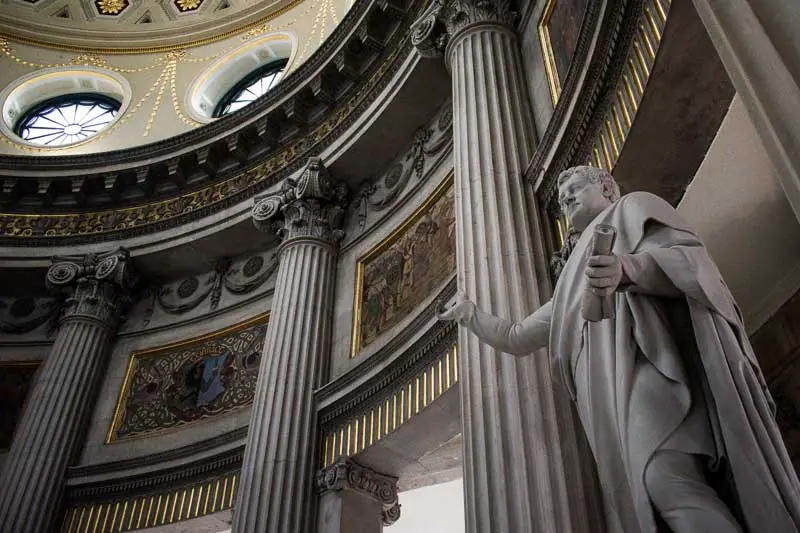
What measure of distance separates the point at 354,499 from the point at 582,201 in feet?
16.9

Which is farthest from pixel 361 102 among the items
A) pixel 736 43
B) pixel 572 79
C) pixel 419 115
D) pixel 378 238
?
pixel 736 43

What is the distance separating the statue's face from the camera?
3.18 metres

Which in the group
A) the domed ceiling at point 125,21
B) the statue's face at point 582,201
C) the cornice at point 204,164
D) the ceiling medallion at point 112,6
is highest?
the ceiling medallion at point 112,6

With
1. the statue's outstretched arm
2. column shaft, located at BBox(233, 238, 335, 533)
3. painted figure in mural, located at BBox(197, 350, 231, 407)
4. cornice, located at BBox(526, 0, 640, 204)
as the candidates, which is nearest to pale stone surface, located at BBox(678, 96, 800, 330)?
cornice, located at BBox(526, 0, 640, 204)

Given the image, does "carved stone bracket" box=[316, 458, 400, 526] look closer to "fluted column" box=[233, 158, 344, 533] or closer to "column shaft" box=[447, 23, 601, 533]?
"fluted column" box=[233, 158, 344, 533]

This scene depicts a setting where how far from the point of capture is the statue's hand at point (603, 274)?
95.5 inches

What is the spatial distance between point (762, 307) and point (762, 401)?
3.48 metres

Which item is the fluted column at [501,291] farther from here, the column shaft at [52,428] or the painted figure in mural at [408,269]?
the column shaft at [52,428]

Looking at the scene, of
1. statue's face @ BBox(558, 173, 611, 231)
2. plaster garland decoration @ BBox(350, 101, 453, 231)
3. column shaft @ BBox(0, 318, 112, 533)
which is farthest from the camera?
column shaft @ BBox(0, 318, 112, 533)

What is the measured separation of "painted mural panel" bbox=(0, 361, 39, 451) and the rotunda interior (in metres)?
0.04

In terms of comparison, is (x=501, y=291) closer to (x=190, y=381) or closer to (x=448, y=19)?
(x=448, y=19)

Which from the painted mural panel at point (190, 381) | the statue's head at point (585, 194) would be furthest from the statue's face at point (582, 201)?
the painted mural panel at point (190, 381)

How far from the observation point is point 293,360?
8.36 m

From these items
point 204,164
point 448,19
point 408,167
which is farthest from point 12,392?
point 448,19
